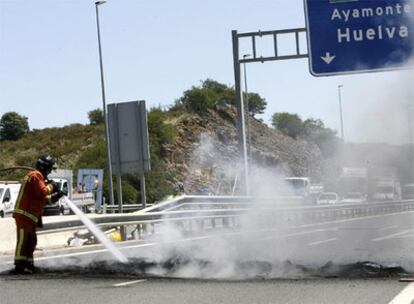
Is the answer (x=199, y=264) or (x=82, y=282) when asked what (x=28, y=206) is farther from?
(x=199, y=264)

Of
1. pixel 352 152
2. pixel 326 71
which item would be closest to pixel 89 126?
pixel 352 152

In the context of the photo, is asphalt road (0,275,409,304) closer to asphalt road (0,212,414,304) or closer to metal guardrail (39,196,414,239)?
asphalt road (0,212,414,304)

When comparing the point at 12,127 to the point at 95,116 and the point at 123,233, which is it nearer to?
the point at 95,116

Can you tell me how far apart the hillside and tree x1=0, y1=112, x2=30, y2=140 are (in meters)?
3.66

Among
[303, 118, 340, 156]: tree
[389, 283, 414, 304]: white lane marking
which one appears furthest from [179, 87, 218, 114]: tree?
[389, 283, 414, 304]: white lane marking

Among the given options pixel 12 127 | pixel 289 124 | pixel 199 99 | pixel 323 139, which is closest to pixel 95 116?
pixel 12 127

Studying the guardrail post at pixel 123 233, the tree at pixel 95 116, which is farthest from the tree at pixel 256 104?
the guardrail post at pixel 123 233

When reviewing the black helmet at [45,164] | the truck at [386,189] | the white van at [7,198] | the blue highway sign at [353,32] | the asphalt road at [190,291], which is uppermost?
the blue highway sign at [353,32]

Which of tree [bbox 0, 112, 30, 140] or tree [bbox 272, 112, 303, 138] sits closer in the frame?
tree [bbox 272, 112, 303, 138]

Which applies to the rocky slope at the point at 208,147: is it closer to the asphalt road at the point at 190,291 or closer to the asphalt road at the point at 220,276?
the asphalt road at the point at 220,276

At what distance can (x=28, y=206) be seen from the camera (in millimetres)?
9984

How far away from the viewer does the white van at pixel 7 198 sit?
31.4 metres

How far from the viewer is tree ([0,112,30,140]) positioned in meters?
96.1

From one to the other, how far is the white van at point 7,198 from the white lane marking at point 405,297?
A: 25207mm
